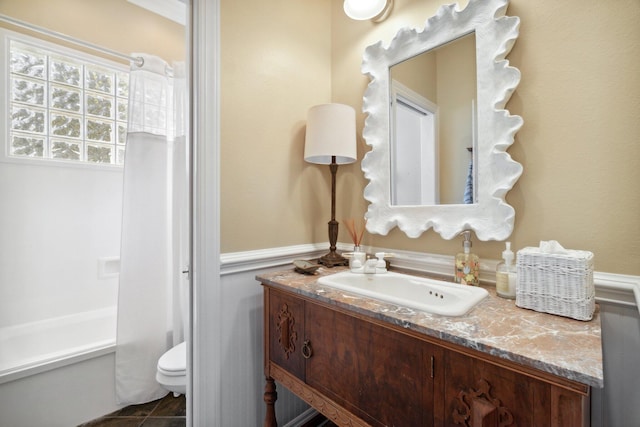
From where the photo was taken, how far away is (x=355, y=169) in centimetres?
162

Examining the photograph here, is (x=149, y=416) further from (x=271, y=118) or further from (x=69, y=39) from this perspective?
(x=69, y=39)

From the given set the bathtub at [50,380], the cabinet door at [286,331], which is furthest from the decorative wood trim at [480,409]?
the bathtub at [50,380]

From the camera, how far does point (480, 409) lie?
63 centimetres

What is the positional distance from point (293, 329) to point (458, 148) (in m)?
1.03

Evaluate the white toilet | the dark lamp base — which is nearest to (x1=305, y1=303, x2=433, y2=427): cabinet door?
the dark lamp base

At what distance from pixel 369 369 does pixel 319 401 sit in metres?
0.28

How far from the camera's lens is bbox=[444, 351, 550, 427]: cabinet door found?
1.87 ft

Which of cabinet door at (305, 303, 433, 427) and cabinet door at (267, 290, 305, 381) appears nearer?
cabinet door at (305, 303, 433, 427)

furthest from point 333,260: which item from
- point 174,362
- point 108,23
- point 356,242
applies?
point 108,23

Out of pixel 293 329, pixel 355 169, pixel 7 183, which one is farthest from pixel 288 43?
pixel 7 183

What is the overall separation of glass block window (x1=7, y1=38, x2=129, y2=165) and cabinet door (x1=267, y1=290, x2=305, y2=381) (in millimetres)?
2124

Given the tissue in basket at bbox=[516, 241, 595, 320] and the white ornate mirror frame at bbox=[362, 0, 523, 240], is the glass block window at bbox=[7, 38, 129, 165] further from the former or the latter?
the tissue in basket at bbox=[516, 241, 595, 320]

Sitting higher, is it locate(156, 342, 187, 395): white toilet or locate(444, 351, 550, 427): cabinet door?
locate(444, 351, 550, 427): cabinet door

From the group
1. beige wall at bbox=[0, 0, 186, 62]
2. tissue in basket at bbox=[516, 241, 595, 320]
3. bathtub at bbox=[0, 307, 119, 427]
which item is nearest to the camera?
tissue in basket at bbox=[516, 241, 595, 320]
